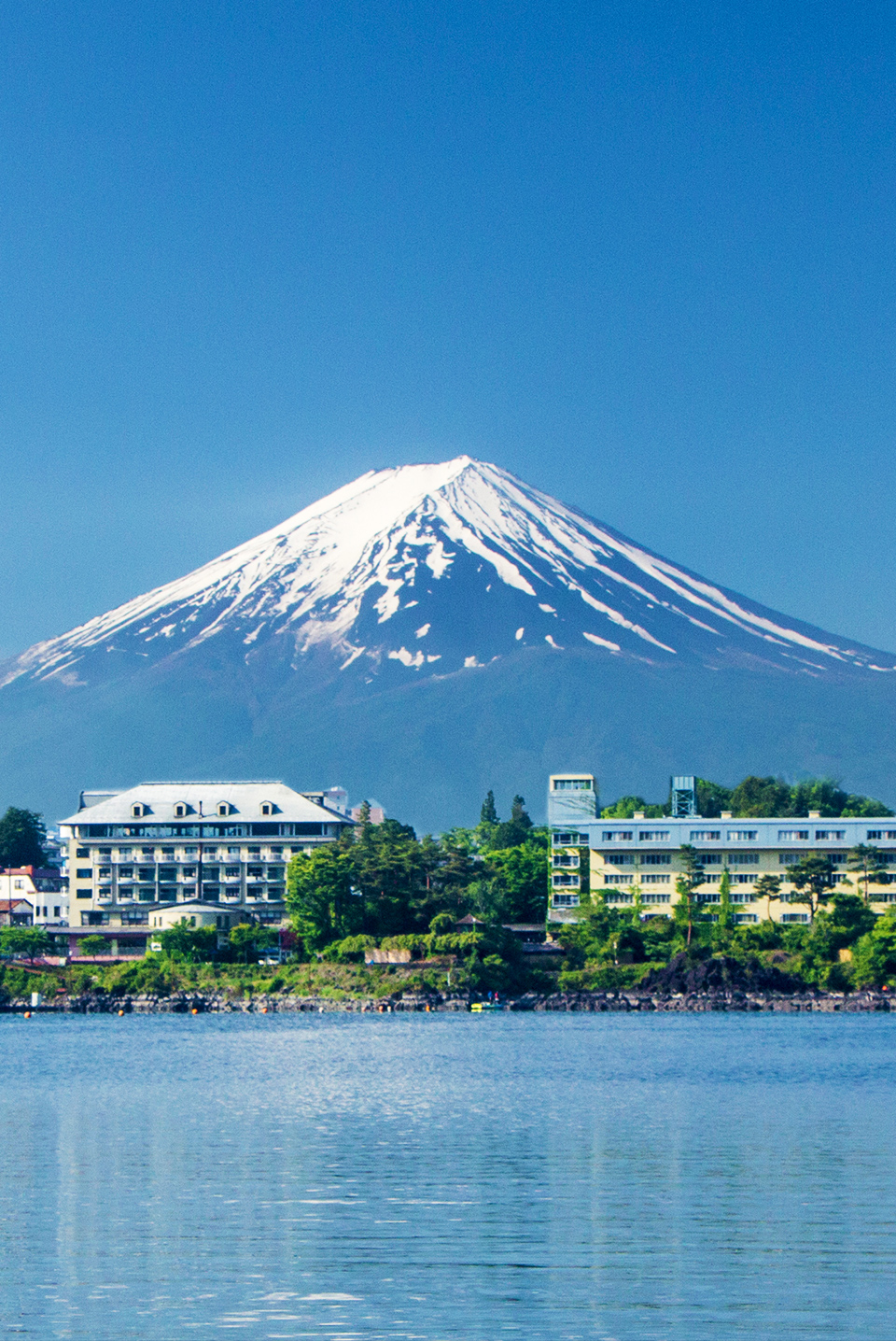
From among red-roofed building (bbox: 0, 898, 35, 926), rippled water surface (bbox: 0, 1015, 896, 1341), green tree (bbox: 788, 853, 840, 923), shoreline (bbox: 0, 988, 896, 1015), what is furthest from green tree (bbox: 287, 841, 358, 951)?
rippled water surface (bbox: 0, 1015, 896, 1341)

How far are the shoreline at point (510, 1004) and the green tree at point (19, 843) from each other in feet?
196

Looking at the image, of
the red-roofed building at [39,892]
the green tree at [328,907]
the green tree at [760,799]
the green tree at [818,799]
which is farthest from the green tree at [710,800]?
the red-roofed building at [39,892]

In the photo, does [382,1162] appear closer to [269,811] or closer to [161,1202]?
[161,1202]

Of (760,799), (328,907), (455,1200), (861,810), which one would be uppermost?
(760,799)

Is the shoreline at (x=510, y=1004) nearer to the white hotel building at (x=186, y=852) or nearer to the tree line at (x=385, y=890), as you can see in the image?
the tree line at (x=385, y=890)

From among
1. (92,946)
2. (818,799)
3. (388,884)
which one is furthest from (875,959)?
(92,946)

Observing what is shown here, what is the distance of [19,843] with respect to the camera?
158m

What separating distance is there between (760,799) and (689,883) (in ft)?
91.2

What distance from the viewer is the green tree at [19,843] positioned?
6206 inches

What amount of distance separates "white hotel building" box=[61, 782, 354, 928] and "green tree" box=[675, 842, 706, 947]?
29.5m

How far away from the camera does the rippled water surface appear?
19359 mm

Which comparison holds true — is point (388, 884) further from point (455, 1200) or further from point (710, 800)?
point (455, 1200)

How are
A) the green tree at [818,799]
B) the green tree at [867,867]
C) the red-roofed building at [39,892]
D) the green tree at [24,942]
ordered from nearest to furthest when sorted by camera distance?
1. the green tree at [24,942]
2. the green tree at [867,867]
3. the green tree at [818,799]
4. the red-roofed building at [39,892]

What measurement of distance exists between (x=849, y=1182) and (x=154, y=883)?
10464cm
